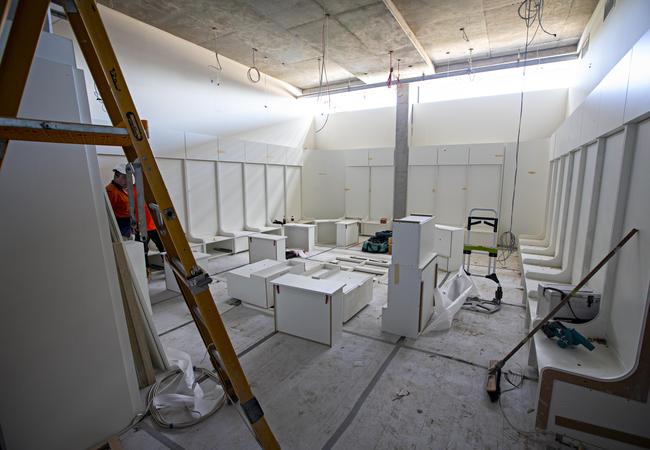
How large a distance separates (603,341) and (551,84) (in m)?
6.40

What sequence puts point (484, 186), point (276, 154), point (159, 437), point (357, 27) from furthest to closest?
point (276, 154) < point (484, 186) < point (357, 27) < point (159, 437)

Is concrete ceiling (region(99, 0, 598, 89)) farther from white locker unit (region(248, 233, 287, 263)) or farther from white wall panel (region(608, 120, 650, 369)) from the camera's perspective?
white wall panel (region(608, 120, 650, 369))

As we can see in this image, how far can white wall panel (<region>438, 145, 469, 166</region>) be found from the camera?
6723 mm

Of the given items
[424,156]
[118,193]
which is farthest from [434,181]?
[118,193]

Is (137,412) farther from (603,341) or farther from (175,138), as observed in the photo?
(175,138)

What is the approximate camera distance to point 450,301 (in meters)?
3.57

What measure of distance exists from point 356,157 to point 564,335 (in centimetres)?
Result: 656

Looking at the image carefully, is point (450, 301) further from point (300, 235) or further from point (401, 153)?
point (401, 153)

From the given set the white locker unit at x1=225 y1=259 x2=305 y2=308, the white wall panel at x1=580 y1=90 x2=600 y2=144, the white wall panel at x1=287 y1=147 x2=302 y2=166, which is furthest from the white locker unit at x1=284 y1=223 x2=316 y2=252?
the white wall panel at x1=580 y1=90 x2=600 y2=144

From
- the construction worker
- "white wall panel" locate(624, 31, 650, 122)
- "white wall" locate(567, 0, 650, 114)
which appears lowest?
the construction worker

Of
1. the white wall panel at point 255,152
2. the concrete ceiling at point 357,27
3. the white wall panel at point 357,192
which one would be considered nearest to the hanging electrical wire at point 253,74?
the concrete ceiling at point 357,27

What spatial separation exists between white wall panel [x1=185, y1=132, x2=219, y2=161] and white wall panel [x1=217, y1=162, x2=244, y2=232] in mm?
313

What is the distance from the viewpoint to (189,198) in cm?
575

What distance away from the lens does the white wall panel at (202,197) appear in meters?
5.78
